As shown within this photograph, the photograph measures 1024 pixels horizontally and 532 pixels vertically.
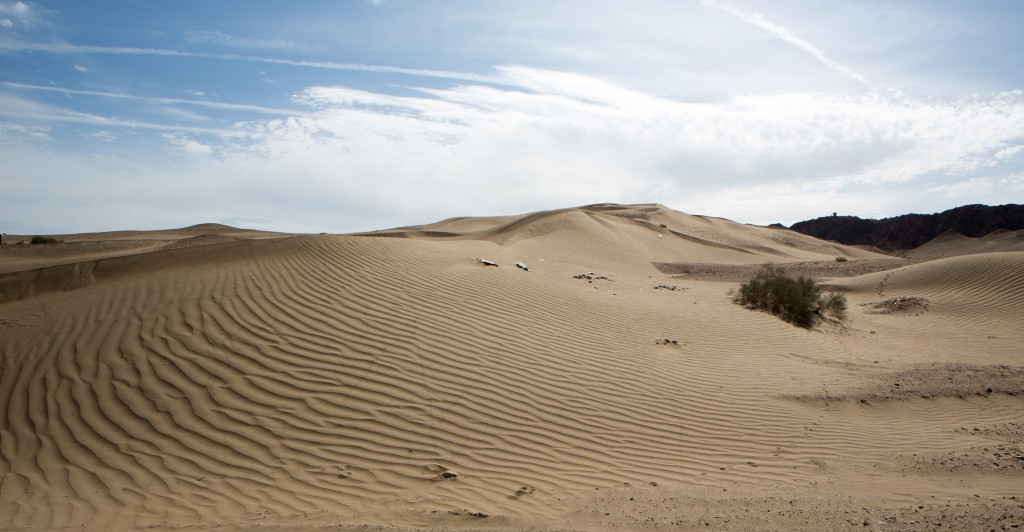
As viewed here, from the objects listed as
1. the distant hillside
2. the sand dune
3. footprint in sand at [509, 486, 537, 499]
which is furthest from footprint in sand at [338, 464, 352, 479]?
the distant hillside

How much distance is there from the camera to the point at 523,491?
4801 millimetres

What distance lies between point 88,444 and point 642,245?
27.0 metres

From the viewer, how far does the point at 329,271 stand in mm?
10062

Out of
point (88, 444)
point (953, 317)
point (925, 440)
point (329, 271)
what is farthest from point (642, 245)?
point (88, 444)

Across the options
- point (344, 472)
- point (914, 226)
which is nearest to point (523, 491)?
point (344, 472)

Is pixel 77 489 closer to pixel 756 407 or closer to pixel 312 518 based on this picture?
pixel 312 518

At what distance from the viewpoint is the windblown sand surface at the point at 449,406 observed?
14.9ft

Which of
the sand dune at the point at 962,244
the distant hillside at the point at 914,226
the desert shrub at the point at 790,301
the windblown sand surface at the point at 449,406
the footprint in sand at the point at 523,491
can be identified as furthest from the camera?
the distant hillside at the point at 914,226

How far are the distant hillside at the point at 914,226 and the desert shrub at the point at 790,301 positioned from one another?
4857 cm

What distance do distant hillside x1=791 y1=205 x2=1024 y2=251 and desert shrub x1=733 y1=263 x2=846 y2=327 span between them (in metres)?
48.6

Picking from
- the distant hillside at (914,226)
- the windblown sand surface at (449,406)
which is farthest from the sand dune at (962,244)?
the windblown sand surface at (449,406)

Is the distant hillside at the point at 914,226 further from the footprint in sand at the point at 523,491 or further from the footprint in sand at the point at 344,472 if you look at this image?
the footprint in sand at the point at 344,472

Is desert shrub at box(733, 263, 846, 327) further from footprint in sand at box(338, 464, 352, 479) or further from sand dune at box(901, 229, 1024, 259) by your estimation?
sand dune at box(901, 229, 1024, 259)

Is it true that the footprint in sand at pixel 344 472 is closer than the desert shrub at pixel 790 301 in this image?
Yes
